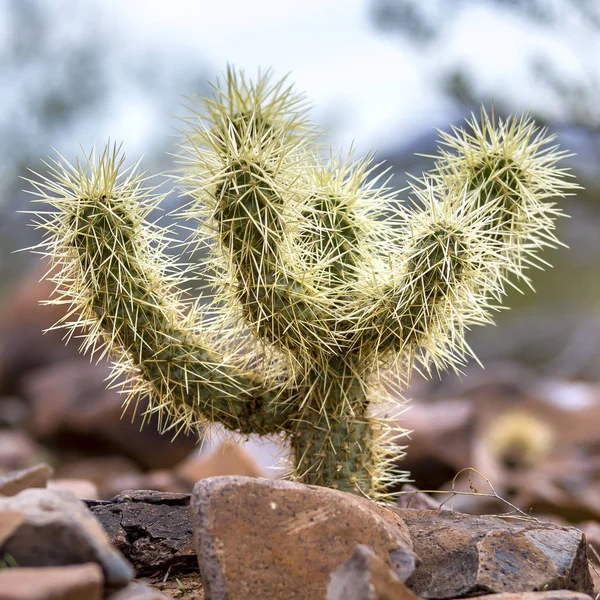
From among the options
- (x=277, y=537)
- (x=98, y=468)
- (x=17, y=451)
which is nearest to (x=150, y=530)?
(x=277, y=537)

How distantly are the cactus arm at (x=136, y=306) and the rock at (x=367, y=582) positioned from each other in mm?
914

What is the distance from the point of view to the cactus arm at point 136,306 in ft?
7.64

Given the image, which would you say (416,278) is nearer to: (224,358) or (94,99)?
(224,358)

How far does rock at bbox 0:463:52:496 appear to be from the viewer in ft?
6.78

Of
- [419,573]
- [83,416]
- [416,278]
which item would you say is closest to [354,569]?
[419,573]

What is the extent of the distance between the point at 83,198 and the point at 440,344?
4.00 feet

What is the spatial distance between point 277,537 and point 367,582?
407 millimetres

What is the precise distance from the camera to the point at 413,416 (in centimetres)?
620

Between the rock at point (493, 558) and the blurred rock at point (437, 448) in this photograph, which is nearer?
the rock at point (493, 558)

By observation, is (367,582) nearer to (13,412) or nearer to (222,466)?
(222,466)

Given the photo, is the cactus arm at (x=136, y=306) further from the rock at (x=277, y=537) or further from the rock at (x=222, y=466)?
the rock at (x=222, y=466)

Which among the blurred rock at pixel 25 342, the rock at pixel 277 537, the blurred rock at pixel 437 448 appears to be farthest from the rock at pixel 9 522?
the blurred rock at pixel 25 342

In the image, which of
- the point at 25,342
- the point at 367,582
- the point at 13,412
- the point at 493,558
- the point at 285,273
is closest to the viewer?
the point at 367,582

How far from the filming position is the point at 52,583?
139 centimetres
